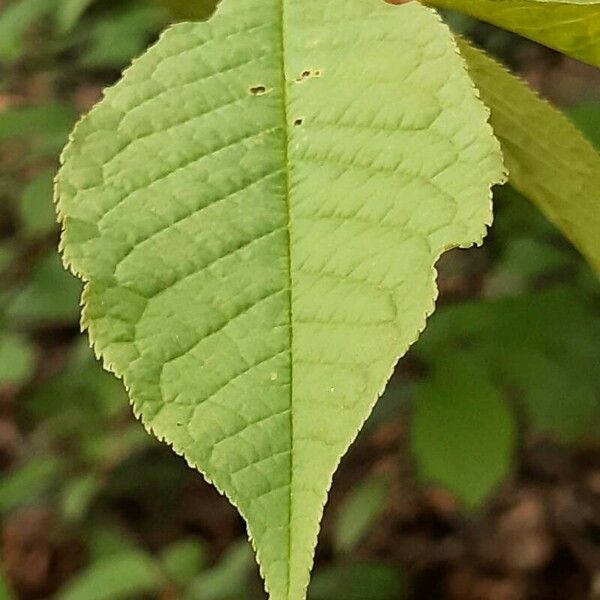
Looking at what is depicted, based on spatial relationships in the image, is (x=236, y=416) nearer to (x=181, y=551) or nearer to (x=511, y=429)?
(x=511, y=429)

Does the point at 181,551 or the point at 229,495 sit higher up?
the point at 229,495

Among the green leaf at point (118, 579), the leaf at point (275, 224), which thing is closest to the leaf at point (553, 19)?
the leaf at point (275, 224)

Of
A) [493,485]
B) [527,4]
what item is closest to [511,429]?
[493,485]

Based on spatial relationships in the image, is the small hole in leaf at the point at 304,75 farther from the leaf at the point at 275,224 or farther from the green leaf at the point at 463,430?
the green leaf at the point at 463,430

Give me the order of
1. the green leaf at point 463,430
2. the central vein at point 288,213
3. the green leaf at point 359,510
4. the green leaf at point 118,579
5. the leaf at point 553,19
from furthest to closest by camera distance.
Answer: the green leaf at point 359,510 < the green leaf at point 118,579 < the green leaf at point 463,430 < the leaf at point 553,19 < the central vein at point 288,213

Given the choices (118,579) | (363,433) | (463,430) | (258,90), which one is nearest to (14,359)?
(118,579)

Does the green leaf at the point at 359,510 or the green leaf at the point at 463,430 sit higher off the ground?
the green leaf at the point at 463,430
